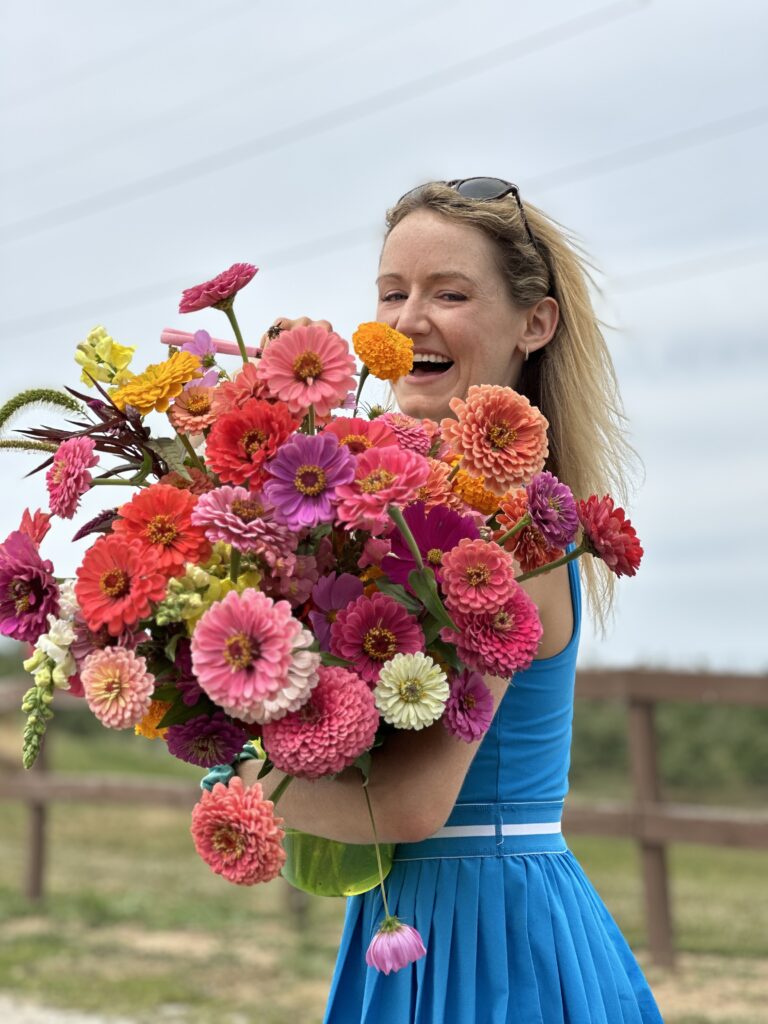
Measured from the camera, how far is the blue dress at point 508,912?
1.83 m

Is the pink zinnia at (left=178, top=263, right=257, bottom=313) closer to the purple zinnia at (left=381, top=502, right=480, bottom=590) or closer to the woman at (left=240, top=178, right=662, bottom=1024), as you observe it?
the woman at (left=240, top=178, right=662, bottom=1024)

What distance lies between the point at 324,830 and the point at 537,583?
0.47 metres

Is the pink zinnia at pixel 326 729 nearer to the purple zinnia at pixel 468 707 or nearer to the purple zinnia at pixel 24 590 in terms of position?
the purple zinnia at pixel 468 707

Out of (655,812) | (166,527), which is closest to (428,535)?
(166,527)

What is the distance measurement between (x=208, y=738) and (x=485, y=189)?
3.59ft

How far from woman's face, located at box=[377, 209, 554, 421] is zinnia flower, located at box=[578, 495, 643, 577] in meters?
0.57

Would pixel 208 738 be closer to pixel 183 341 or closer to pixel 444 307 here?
pixel 183 341

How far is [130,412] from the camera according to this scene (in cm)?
161

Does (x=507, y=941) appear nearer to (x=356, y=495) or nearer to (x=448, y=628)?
(x=448, y=628)

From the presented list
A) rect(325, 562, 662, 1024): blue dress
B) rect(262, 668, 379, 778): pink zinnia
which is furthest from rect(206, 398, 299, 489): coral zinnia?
rect(325, 562, 662, 1024): blue dress

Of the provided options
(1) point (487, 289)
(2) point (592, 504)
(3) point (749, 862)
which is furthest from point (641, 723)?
(2) point (592, 504)

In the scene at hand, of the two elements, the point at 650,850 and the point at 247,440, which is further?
the point at 650,850

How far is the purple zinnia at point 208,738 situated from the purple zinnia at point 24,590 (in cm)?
19

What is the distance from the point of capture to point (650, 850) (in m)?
5.91
